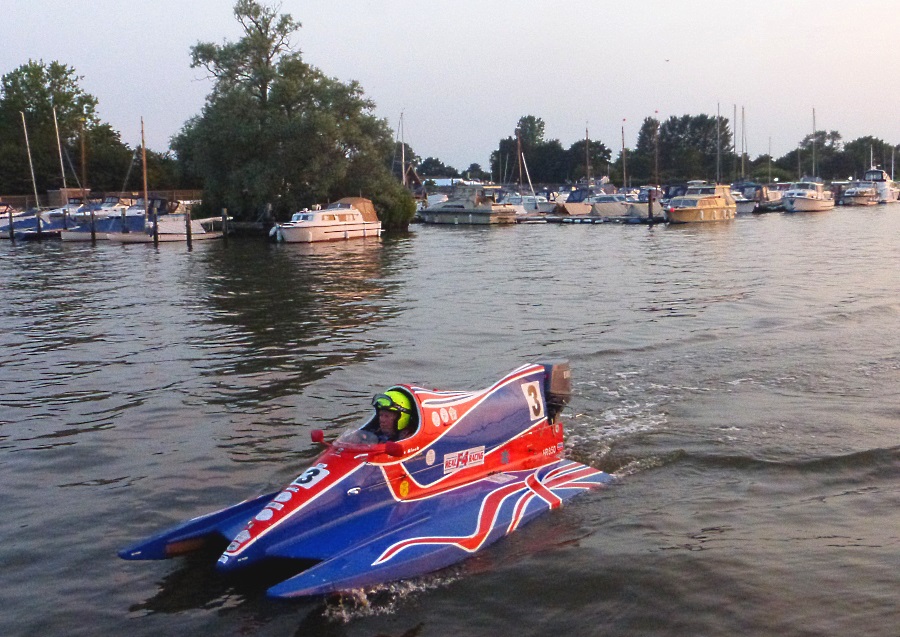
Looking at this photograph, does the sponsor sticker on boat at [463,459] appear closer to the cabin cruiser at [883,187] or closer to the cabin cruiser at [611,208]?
the cabin cruiser at [611,208]

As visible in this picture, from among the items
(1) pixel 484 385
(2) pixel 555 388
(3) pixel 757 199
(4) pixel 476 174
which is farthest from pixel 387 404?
(4) pixel 476 174

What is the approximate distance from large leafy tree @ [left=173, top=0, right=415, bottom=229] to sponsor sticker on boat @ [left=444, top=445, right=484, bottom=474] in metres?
47.2

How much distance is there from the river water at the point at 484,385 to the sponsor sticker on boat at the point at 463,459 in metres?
0.86

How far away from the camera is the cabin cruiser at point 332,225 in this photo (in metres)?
47.8

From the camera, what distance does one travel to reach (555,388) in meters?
10.4

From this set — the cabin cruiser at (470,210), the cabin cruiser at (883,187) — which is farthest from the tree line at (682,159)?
the cabin cruiser at (470,210)

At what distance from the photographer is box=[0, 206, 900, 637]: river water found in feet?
24.2

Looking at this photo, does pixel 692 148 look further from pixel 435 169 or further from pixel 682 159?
pixel 435 169

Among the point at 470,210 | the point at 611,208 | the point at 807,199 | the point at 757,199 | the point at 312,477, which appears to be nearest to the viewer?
the point at 312,477

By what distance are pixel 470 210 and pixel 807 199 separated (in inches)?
1239

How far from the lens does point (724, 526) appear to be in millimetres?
9047

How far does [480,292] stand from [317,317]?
6620mm

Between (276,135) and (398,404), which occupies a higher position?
(276,135)

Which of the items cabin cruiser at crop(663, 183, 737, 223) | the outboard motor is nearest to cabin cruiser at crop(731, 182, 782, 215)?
cabin cruiser at crop(663, 183, 737, 223)
